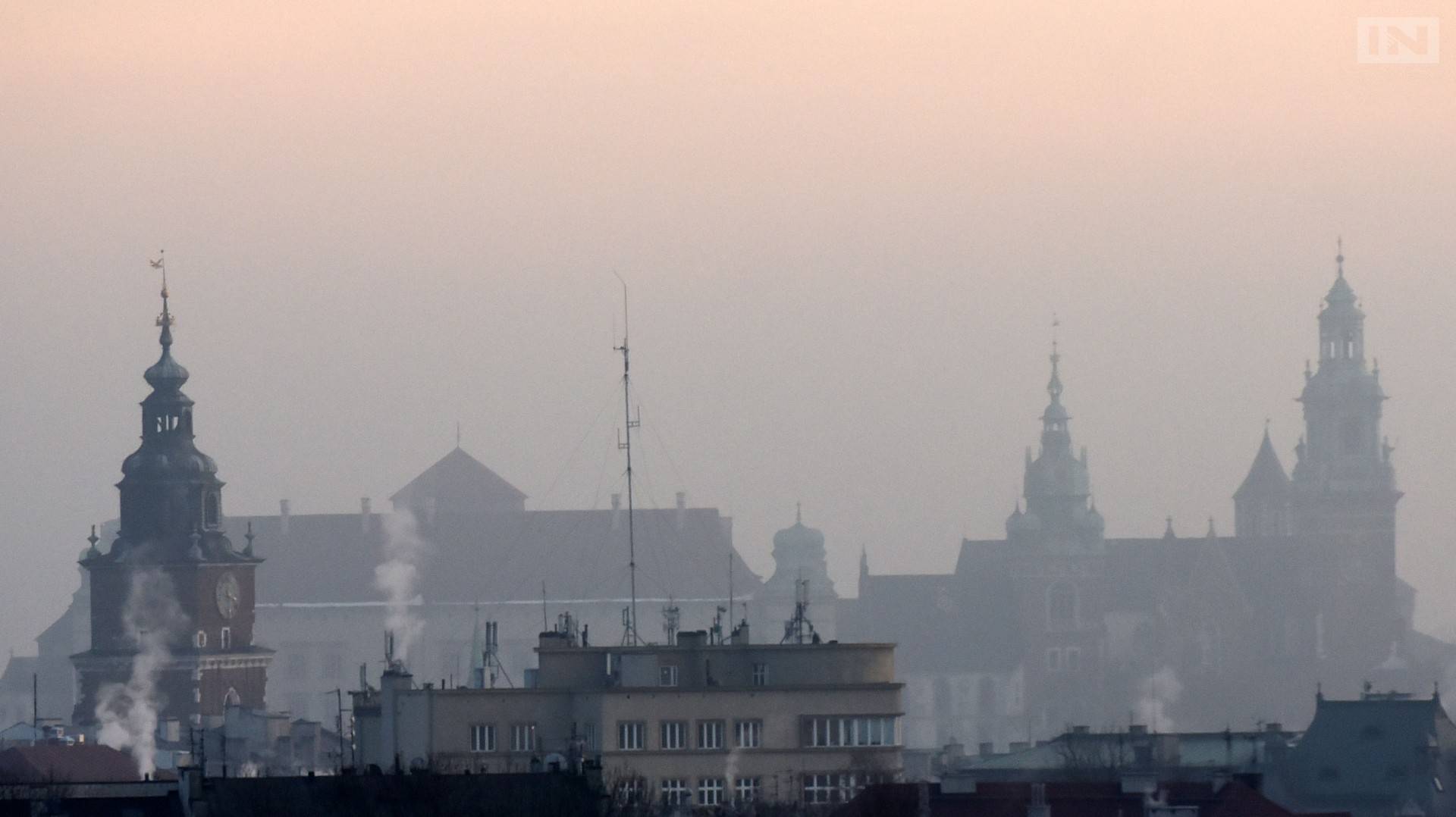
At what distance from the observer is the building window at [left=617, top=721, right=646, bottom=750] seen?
3442 inches

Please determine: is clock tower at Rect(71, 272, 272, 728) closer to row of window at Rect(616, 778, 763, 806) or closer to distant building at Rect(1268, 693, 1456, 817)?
distant building at Rect(1268, 693, 1456, 817)

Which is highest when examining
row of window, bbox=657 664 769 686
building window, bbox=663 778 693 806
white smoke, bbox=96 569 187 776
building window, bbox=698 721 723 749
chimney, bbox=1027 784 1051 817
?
white smoke, bbox=96 569 187 776

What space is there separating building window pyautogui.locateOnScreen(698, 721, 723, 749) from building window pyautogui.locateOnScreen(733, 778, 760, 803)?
0.91 m

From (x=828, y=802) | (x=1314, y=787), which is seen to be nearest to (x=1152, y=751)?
(x=1314, y=787)

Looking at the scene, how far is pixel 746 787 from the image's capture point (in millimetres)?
86875

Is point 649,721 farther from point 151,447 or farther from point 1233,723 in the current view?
point 1233,723

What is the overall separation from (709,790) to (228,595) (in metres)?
71.8

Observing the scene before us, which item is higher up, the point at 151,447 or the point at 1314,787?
the point at 151,447

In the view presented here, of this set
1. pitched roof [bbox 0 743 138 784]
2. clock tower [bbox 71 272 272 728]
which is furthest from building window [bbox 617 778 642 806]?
clock tower [bbox 71 272 272 728]

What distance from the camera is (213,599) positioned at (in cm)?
15575

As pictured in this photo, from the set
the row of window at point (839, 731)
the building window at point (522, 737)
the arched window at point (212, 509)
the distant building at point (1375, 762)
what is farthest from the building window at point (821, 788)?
the arched window at point (212, 509)

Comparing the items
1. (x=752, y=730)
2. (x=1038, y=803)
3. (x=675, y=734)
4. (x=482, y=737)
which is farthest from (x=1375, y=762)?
(x=1038, y=803)

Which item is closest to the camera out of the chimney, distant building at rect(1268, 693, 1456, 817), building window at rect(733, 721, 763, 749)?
the chimney

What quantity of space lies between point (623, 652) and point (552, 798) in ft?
72.9
